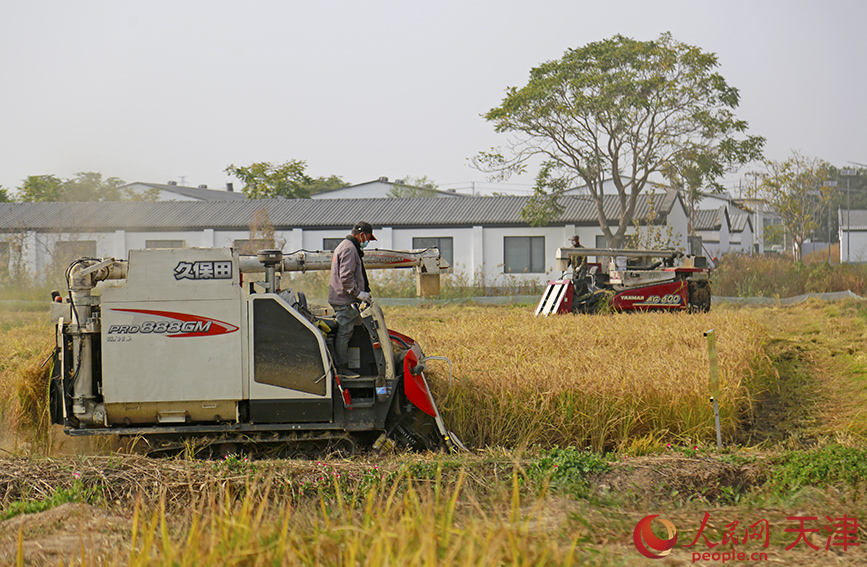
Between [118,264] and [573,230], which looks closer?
[118,264]

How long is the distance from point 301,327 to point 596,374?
3.31 meters

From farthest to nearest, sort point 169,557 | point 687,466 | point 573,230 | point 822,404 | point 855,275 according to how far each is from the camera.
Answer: point 573,230, point 855,275, point 822,404, point 687,466, point 169,557

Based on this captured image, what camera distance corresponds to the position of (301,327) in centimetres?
701

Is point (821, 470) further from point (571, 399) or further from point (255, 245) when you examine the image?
point (255, 245)

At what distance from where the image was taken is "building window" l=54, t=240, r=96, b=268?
101ft

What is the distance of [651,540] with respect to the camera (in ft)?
13.5

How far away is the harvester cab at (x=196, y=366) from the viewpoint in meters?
6.73

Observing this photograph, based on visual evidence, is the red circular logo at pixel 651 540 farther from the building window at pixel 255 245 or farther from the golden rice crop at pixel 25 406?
the building window at pixel 255 245

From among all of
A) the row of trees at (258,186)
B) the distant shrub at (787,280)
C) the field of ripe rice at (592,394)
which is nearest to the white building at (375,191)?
the row of trees at (258,186)

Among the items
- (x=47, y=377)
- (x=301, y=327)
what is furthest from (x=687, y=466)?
(x=47, y=377)

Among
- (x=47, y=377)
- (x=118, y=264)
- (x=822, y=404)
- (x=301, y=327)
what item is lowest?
(x=822, y=404)

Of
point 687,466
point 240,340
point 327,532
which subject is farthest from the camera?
point 240,340

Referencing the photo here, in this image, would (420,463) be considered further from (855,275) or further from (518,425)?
(855,275)

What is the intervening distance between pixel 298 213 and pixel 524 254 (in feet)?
34.1
